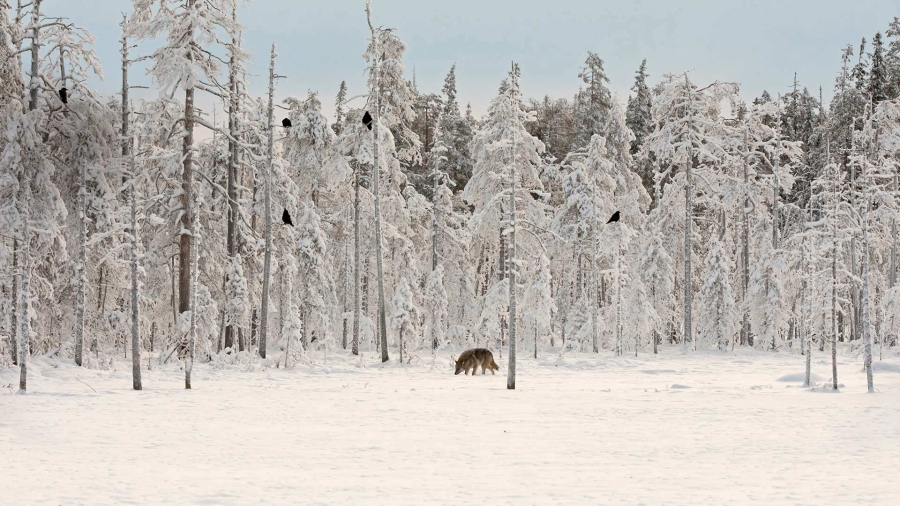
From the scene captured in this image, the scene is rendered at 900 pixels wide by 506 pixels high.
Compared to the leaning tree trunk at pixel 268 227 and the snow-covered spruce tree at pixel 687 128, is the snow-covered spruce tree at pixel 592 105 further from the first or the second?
the leaning tree trunk at pixel 268 227

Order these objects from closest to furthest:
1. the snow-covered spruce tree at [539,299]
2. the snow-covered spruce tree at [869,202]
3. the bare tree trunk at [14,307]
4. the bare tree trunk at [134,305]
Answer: the bare tree trunk at [134,305], the bare tree trunk at [14,307], the snow-covered spruce tree at [869,202], the snow-covered spruce tree at [539,299]

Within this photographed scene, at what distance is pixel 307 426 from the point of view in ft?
51.8

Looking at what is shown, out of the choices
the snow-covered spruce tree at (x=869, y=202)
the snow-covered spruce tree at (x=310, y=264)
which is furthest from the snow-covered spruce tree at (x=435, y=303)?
the snow-covered spruce tree at (x=869, y=202)

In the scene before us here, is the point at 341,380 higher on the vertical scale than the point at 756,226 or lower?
lower

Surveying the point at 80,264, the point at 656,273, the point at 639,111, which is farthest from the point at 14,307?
the point at 639,111

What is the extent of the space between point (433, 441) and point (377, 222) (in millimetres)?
17840

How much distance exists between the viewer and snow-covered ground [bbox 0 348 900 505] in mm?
10336

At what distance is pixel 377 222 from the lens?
31.2 meters

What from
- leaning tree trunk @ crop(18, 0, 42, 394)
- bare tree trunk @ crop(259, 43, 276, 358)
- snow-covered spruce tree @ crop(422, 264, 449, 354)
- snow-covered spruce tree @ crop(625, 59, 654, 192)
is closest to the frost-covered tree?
snow-covered spruce tree @ crop(625, 59, 654, 192)

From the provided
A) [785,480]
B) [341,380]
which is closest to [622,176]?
[341,380]

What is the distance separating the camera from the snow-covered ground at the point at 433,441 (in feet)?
33.9

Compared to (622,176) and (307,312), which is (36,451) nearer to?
(307,312)

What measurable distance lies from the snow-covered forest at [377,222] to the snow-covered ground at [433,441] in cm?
232

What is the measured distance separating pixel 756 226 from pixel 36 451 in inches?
1637
